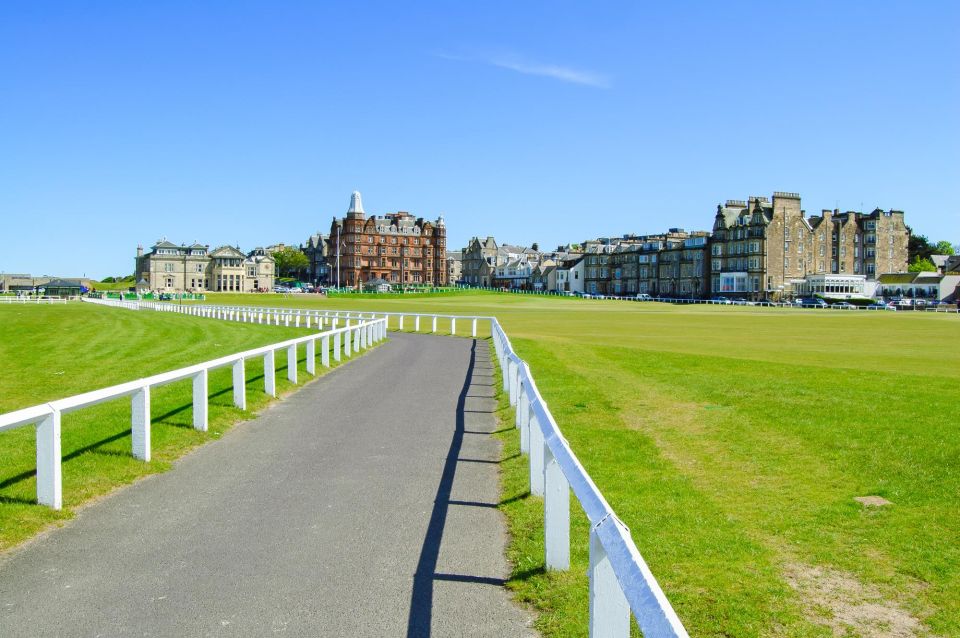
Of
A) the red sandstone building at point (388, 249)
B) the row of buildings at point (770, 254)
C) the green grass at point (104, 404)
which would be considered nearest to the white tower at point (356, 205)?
the red sandstone building at point (388, 249)

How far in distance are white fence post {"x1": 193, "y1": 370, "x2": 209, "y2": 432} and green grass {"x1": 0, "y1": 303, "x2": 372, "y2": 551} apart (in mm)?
175

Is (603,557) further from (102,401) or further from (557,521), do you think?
(102,401)

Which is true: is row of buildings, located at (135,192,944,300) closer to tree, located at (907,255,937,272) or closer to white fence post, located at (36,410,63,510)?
tree, located at (907,255,937,272)

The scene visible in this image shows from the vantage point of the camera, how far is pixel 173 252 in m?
169

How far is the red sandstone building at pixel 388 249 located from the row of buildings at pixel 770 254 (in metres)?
46.6

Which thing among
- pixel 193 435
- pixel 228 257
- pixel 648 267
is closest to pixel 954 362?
pixel 193 435

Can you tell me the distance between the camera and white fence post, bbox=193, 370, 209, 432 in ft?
37.4

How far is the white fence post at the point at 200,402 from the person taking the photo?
37.4 ft

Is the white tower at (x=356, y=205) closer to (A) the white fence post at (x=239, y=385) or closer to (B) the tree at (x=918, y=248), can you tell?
(B) the tree at (x=918, y=248)

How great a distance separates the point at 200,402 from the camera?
11.5 metres

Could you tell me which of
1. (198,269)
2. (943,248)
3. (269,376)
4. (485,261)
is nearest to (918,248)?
(943,248)

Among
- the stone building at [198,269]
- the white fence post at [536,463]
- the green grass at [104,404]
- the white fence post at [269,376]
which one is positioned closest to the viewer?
the white fence post at [536,463]

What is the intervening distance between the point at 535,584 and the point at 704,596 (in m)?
1.11

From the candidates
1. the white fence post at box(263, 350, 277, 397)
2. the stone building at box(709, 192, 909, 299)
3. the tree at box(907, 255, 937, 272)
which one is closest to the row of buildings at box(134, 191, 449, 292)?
the stone building at box(709, 192, 909, 299)
